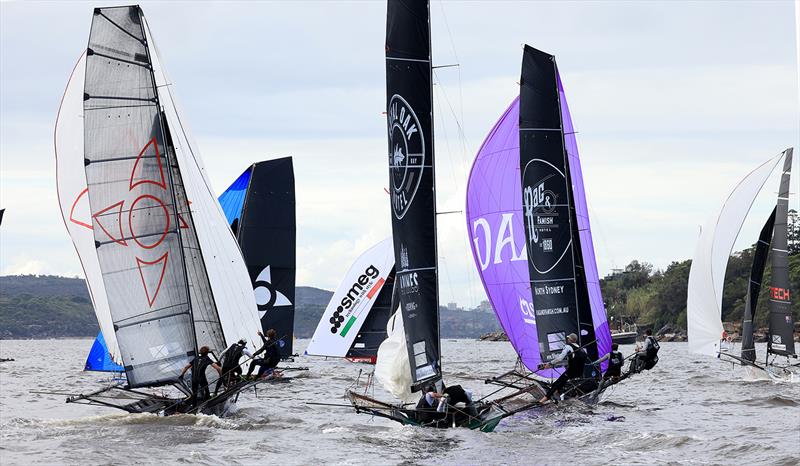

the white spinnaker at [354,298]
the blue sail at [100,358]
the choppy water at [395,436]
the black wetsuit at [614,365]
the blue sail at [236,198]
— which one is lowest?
the choppy water at [395,436]

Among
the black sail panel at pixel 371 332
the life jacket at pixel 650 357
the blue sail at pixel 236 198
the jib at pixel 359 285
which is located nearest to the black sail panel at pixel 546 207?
the life jacket at pixel 650 357

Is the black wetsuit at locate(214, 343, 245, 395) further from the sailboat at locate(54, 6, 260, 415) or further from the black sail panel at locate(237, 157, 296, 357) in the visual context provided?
the black sail panel at locate(237, 157, 296, 357)

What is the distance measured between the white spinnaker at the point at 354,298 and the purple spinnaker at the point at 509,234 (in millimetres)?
6854

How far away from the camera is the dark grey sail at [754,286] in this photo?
108ft

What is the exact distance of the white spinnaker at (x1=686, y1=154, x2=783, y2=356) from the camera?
31.8m

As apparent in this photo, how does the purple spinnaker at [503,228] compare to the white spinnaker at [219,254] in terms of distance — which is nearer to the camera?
the white spinnaker at [219,254]

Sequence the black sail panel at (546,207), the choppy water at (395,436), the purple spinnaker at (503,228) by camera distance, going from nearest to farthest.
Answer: the choppy water at (395,436), the black sail panel at (546,207), the purple spinnaker at (503,228)

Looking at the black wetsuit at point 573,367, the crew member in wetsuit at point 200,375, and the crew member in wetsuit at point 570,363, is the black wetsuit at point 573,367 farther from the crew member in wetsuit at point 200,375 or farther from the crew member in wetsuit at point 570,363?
the crew member in wetsuit at point 200,375

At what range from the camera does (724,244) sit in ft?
106

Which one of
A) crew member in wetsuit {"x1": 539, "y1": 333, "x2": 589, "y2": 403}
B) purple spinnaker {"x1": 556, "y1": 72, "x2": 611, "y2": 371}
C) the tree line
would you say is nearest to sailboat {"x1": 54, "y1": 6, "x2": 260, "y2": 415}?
crew member in wetsuit {"x1": 539, "y1": 333, "x2": 589, "y2": 403}

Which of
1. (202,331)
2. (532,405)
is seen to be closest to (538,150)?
(532,405)

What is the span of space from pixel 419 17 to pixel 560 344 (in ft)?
27.1

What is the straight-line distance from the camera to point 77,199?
837 inches

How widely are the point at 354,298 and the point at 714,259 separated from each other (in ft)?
34.6
